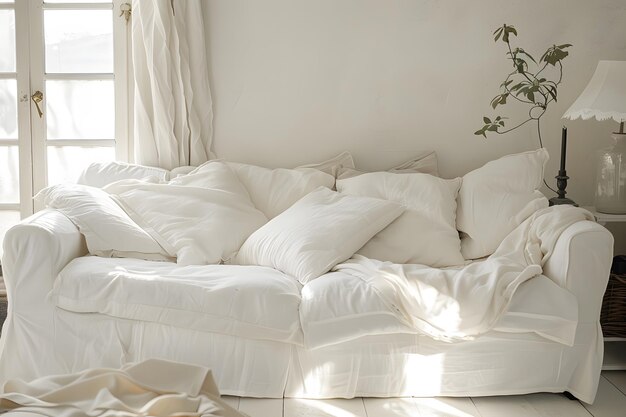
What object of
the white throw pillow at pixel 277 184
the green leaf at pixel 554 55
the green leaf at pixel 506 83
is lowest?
the white throw pillow at pixel 277 184

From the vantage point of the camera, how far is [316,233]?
11.4 feet

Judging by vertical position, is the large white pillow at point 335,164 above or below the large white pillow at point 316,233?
above

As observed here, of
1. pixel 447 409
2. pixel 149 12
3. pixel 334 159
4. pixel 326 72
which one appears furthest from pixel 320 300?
pixel 149 12

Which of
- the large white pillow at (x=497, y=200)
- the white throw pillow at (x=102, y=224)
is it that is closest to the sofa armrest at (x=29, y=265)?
the white throw pillow at (x=102, y=224)

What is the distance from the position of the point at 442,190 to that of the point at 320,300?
1.05m

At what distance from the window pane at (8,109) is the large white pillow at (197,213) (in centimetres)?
94

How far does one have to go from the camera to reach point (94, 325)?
3.16m

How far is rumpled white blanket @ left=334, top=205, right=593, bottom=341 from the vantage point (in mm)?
3055

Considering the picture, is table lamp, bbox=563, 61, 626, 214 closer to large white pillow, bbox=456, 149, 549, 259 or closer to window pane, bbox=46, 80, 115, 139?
large white pillow, bbox=456, 149, 549, 259

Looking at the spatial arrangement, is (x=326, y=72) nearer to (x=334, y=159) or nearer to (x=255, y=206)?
(x=334, y=159)

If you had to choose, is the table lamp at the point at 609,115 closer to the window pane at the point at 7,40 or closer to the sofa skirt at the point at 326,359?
the sofa skirt at the point at 326,359

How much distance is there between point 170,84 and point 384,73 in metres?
1.14

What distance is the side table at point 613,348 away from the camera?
3.57m

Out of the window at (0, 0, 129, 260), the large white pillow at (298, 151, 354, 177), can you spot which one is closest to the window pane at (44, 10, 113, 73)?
the window at (0, 0, 129, 260)
